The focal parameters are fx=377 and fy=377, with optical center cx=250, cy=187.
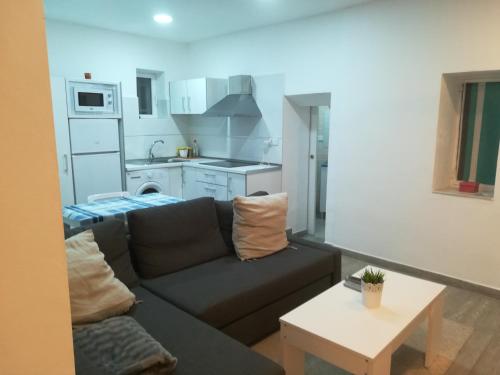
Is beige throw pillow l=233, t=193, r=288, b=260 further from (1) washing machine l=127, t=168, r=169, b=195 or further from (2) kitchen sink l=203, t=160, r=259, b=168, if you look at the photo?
(1) washing machine l=127, t=168, r=169, b=195

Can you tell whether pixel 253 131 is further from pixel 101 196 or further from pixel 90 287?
pixel 90 287

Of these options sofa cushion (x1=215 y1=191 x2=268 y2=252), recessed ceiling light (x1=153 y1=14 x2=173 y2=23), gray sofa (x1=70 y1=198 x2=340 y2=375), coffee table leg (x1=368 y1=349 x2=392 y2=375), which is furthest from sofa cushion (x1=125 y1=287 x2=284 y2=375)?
recessed ceiling light (x1=153 y1=14 x2=173 y2=23)

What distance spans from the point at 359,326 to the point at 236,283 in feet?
2.76

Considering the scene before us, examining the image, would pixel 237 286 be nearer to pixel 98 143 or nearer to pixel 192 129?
pixel 98 143

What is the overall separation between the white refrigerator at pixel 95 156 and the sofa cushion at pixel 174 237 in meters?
1.91

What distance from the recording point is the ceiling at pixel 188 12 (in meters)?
3.73

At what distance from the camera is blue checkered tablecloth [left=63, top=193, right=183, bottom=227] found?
280 centimetres

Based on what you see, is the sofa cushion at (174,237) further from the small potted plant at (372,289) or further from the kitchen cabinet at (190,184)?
the kitchen cabinet at (190,184)

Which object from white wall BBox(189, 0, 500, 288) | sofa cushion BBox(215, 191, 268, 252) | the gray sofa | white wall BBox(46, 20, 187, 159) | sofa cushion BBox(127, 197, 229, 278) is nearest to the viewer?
the gray sofa

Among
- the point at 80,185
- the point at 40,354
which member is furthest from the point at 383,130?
the point at 40,354

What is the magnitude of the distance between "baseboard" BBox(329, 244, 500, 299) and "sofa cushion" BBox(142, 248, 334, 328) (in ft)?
3.69

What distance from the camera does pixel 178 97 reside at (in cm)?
546

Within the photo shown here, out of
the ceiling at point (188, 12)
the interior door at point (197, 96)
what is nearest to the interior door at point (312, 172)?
the ceiling at point (188, 12)

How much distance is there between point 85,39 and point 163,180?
199cm
